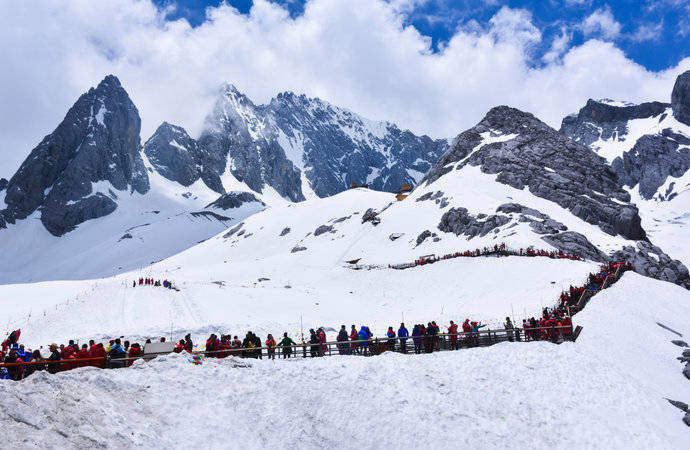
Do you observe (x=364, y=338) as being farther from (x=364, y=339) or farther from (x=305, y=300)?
(x=305, y=300)

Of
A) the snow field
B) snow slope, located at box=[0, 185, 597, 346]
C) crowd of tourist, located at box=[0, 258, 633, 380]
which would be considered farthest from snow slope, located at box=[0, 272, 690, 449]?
snow slope, located at box=[0, 185, 597, 346]

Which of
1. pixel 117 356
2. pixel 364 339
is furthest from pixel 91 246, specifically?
pixel 364 339

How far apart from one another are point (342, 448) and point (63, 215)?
221506mm

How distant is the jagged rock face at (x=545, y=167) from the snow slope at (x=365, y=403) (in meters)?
65.0

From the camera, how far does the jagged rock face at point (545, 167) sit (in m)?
79.2

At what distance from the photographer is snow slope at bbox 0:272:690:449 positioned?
11133 mm

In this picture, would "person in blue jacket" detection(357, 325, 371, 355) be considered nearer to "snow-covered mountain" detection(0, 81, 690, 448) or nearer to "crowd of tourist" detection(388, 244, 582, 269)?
"snow-covered mountain" detection(0, 81, 690, 448)

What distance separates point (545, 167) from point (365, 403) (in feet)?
292

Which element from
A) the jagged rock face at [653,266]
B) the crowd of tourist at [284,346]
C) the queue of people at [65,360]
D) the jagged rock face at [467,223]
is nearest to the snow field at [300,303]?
the crowd of tourist at [284,346]

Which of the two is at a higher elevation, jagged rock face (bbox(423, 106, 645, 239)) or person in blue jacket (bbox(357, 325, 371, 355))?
jagged rock face (bbox(423, 106, 645, 239))

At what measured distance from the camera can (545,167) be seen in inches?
3649

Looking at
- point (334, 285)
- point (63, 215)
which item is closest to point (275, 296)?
point (334, 285)

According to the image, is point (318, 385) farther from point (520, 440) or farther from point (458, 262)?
point (458, 262)

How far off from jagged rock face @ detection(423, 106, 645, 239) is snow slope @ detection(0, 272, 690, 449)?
65.0m
